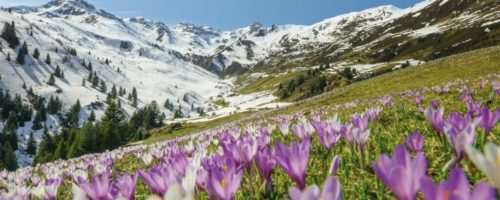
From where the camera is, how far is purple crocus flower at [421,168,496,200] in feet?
3.60

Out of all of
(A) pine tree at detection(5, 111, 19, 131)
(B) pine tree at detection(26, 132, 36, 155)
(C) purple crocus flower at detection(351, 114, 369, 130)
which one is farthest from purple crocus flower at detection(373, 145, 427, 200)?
(A) pine tree at detection(5, 111, 19, 131)

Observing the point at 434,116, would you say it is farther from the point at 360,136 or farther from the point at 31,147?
the point at 31,147

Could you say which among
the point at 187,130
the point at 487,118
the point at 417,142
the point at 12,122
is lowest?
the point at 12,122

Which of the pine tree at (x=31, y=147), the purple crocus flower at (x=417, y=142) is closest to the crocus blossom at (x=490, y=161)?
the purple crocus flower at (x=417, y=142)

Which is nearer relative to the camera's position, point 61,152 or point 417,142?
point 417,142

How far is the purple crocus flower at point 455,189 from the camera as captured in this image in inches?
43.2

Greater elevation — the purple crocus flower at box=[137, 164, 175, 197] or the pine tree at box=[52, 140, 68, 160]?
the purple crocus flower at box=[137, 164, 175, 197]

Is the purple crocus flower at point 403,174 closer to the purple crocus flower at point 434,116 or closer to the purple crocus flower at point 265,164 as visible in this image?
the purple crocus flower at point 265,164

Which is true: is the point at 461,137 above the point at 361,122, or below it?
above

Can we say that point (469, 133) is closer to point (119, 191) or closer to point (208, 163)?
point (208, 163)

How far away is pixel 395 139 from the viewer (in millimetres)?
5379

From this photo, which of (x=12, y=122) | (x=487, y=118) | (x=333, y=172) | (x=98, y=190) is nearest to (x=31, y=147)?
(x=12, y=122)

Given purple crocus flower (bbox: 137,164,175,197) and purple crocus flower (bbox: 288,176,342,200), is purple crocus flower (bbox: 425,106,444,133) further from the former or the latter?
purple crocus flower (bbox: 288,176,342,200)

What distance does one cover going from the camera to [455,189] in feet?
3.88
